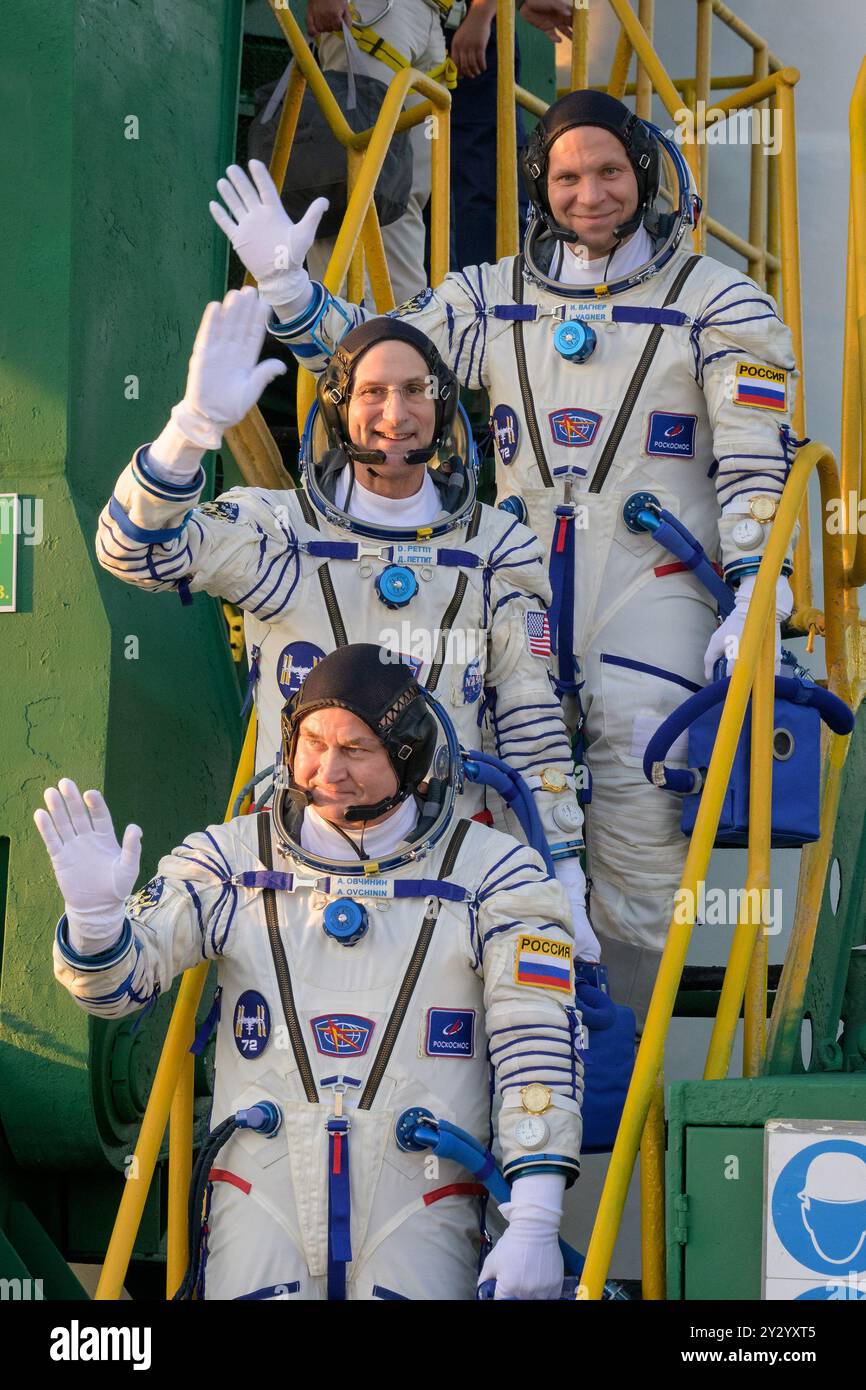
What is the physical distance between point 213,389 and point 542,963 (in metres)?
1.16

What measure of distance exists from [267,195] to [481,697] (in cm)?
115

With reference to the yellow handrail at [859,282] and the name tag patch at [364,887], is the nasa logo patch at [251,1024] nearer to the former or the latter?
the name tag patch at [364,887]

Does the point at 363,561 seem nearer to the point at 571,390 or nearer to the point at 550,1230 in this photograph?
the point at 571,390

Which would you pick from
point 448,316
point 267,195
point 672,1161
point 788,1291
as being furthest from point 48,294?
point 788,1291

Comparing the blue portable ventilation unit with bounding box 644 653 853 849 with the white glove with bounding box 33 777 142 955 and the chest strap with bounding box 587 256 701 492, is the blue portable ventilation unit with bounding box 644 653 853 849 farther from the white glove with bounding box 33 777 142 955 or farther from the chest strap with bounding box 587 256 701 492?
the white glove with bounding box 33 777 142 955

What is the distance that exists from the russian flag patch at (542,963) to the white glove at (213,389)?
1026mm

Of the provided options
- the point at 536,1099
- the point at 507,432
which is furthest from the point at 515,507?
the point at 536,1099

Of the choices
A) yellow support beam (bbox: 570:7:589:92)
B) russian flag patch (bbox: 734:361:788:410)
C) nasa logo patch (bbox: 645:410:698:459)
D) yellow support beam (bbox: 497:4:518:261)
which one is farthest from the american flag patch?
yellow support beam (bbox: 570:7:589:92)

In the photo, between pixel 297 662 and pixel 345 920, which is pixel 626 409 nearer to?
pixel 297 662

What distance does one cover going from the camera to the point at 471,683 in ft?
13.5

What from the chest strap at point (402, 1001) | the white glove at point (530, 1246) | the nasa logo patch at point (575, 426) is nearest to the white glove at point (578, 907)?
the chest strap at point (402, 1001)

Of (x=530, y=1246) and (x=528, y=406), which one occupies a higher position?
(x=528, y=406)

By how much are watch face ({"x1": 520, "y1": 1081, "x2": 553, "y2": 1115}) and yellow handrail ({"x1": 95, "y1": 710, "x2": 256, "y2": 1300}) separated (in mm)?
682

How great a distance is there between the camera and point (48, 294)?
15.2 ft
